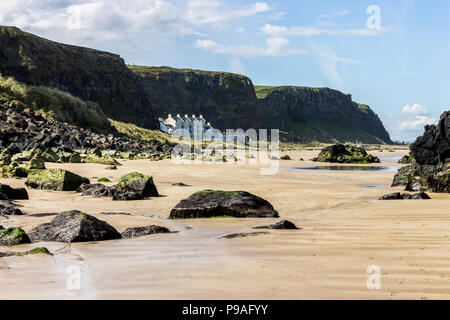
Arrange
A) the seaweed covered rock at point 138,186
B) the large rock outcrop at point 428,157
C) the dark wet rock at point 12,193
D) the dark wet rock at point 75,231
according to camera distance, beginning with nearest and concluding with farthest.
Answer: the dark wet rock at point 75,231 < the dark wet rock at point 12,193 < the seaweed covered rock at point 138,186 < the large rock outcrop at point 428,157

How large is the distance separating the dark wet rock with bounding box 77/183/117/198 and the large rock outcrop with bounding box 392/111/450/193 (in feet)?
31.7

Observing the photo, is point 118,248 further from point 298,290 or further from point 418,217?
point 418,217

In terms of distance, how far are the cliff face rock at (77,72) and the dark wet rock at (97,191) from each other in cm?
8690

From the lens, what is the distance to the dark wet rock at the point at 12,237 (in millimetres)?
7218

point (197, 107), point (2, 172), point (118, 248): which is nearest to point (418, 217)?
point (118, 248)

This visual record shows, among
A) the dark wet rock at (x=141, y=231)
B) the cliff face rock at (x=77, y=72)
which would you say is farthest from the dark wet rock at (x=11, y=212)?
the cliff face rock at (x=77, y=72)

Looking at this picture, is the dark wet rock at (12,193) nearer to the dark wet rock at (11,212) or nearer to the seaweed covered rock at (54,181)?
the dark wet rock at (11,212)

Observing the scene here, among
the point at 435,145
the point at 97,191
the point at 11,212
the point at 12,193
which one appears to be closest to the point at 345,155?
the point at 435,145

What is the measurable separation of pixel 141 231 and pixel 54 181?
7447mm

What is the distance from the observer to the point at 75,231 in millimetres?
7652

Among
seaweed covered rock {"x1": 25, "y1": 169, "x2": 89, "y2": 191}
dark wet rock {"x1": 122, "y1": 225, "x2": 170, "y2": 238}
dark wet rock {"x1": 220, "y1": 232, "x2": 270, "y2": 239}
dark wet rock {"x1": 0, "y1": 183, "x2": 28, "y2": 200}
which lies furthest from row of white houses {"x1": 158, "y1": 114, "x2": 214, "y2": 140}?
dark wet rock {"x1": 220, "y1": 232, "x2": 270, "y2": 239}

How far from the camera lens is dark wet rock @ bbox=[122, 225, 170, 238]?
26.9ft

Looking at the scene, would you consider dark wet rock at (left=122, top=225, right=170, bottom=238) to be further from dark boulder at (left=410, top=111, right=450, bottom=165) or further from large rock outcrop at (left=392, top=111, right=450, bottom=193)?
dark boulder at (left=410, top=111, right=450, bottom=165)

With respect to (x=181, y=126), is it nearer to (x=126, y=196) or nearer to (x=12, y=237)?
(x=126, y=196)
